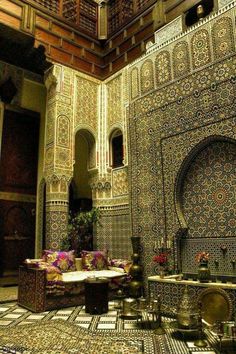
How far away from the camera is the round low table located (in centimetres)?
445

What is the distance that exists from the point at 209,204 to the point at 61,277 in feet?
8.22

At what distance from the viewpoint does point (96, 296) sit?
448cm

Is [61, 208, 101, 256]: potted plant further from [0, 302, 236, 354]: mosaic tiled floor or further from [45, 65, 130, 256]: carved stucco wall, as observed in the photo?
[0, 302, 236, 354]: mosaic tiled floor

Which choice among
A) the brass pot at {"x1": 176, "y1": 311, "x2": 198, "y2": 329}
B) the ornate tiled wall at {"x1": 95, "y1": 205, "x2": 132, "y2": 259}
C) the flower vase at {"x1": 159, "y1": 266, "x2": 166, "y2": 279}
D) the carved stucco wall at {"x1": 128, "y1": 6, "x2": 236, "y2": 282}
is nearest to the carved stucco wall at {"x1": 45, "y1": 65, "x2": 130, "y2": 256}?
the ornate tiled wall at {"x1": 95, "y1": 205, "x2": 132, "y2": 259}

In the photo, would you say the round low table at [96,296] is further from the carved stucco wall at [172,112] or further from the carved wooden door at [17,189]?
the carved wooden door at [17,189]

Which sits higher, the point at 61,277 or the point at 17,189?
the point at 17,189

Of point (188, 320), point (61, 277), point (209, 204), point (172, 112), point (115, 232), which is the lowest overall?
point (188, 320)

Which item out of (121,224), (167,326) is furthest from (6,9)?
(167,326)

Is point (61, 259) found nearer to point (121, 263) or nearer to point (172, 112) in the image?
point (121, 263)

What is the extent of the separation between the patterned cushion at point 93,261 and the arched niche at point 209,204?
160 centimetres

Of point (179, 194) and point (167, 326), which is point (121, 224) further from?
→ point (167, 326)

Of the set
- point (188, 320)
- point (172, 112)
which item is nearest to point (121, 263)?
point (188, 320)

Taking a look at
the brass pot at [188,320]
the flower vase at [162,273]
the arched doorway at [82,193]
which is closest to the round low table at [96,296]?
the flower vase at [162,273]

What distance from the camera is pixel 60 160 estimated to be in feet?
21.6
